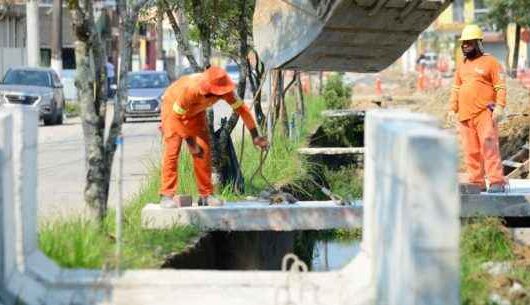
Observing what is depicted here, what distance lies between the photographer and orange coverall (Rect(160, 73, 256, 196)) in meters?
11.7

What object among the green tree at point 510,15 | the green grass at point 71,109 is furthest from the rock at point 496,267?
the green tree at point 510,15

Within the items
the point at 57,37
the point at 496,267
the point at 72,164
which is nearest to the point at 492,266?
the point at 496,267

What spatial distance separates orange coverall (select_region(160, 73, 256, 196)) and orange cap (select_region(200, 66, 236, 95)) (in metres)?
0.09

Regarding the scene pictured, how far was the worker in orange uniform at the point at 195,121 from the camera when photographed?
37.8 feet

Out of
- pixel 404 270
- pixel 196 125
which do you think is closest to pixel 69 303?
pixel 404 270

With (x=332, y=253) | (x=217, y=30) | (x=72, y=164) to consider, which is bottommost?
(x=332, y=253)

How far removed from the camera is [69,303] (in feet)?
28.0

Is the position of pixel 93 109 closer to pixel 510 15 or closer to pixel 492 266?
pixel 492 266

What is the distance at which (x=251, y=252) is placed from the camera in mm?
13195

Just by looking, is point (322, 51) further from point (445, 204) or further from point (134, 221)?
point (445, 204)

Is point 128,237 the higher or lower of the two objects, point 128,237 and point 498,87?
the lower

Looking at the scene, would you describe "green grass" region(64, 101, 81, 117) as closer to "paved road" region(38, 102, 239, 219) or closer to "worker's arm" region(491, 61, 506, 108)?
"paved road" region(38, 102, 239, 219)

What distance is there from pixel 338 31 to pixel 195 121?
256 centimetres

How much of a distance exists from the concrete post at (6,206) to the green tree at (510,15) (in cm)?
4156
